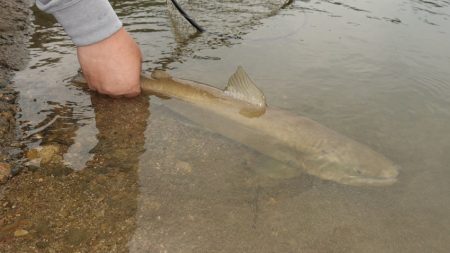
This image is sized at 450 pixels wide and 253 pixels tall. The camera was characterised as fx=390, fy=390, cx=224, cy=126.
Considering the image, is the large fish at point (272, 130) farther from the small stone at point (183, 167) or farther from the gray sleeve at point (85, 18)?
the gray sleeve at point (85, 18)

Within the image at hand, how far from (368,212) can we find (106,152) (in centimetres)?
174

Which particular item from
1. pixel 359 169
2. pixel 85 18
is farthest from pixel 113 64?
pixel 359 169

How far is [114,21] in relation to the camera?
2834mm

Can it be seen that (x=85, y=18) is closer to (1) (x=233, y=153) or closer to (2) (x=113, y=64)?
(2) (x=113, y=64)

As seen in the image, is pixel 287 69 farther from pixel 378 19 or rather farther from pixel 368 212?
pixel 378 19

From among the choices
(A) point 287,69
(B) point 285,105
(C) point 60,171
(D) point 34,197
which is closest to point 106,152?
(C) point 60,171

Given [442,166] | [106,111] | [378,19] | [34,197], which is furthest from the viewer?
[378,19]

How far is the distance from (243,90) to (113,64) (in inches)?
42.2

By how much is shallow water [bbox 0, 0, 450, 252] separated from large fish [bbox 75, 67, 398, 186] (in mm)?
128

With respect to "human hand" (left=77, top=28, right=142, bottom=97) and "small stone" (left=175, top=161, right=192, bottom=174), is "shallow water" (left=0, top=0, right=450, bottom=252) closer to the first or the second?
"small stone" (left=175, top=161, right=192, bottom=174)

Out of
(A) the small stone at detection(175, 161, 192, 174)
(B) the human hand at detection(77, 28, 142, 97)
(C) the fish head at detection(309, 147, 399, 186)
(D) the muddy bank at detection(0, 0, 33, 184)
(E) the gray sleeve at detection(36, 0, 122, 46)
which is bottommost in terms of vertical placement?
(C) the fish head at detection(309, 147, 399, 186)

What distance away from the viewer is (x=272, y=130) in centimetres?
312

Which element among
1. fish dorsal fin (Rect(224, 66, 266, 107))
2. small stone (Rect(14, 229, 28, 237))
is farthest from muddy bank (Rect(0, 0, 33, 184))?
fish dorsal fin (Rect(224, 66, 266, 107))

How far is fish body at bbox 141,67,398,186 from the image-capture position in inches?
109
